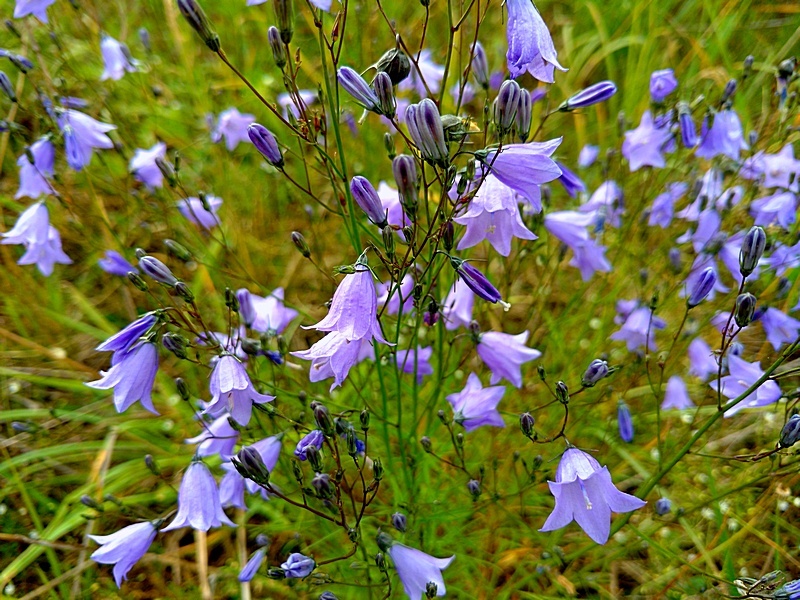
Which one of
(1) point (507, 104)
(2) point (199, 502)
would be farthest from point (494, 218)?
(2) point (199, 502)

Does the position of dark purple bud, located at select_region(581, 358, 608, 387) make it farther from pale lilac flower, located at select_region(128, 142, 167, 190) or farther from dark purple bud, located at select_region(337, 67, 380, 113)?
pale lilac flower, located at select_region(128, 142, 167, 190)

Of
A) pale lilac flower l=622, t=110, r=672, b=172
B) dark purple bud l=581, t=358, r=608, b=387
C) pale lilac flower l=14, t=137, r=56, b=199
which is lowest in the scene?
dark purple bud l=581, t=358, r=608, b=387

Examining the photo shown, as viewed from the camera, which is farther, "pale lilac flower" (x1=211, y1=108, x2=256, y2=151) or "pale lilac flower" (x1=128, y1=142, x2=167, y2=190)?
"pale lilac flower" (x1=211, y1=108, x2=256, y2=151)

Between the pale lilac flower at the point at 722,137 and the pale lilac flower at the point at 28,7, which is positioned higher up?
the pale lilac flower at the point at 28,7

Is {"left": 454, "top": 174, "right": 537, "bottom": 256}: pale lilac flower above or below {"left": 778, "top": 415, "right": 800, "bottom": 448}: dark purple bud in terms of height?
above

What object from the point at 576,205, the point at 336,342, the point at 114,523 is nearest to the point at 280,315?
the point at 336,342

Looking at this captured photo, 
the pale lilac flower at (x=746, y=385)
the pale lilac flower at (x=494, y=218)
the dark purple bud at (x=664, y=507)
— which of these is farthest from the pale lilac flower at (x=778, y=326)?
the pale lilac flower at (x=494, y=218)

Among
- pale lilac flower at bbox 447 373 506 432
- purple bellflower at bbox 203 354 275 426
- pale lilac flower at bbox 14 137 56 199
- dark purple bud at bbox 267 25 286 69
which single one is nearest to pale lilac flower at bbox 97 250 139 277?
pale lilac flower at bbox 14 137 56 199

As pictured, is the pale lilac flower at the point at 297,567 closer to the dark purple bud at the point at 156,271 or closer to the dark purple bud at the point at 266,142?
the dark purple bud at the point at 156,271
